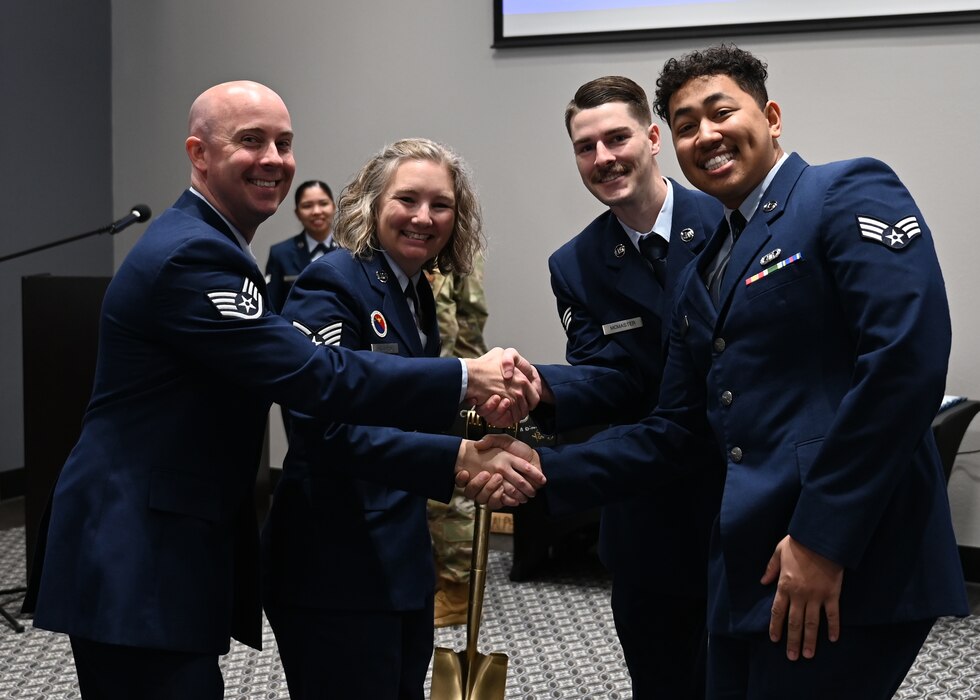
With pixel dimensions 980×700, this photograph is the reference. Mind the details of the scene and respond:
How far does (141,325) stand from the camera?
168 centimetres

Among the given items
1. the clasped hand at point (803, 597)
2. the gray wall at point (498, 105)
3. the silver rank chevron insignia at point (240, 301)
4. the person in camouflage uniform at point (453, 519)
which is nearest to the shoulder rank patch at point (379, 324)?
the silver rank chevron insignia at point (240, 301)

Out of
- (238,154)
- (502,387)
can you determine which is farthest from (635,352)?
(238,154)

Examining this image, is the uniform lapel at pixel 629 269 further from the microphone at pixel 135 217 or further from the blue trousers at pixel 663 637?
the microphone at pixel 135 217

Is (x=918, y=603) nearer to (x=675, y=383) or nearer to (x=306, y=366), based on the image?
(x=675, y=383)

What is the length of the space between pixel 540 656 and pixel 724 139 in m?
2.35

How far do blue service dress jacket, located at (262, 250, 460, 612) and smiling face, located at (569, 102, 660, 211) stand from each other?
20.9 inches

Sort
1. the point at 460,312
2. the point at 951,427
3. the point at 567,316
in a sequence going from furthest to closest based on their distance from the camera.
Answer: the point at 460,312, the point at 951,427, the point at 567,316

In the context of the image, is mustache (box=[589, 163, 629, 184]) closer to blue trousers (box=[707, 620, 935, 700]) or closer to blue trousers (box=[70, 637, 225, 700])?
blue trousers (box=[707, 620, 935, 700])

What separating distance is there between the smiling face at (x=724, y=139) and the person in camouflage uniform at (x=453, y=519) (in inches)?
88.3

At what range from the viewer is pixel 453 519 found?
13.1 ft

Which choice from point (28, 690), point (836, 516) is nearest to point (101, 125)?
point (28, 690)

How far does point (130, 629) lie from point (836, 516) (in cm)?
102

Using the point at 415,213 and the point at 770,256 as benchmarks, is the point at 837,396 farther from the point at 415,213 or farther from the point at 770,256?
the point at 415,213

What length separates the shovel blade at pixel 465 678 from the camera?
7.34 ft
